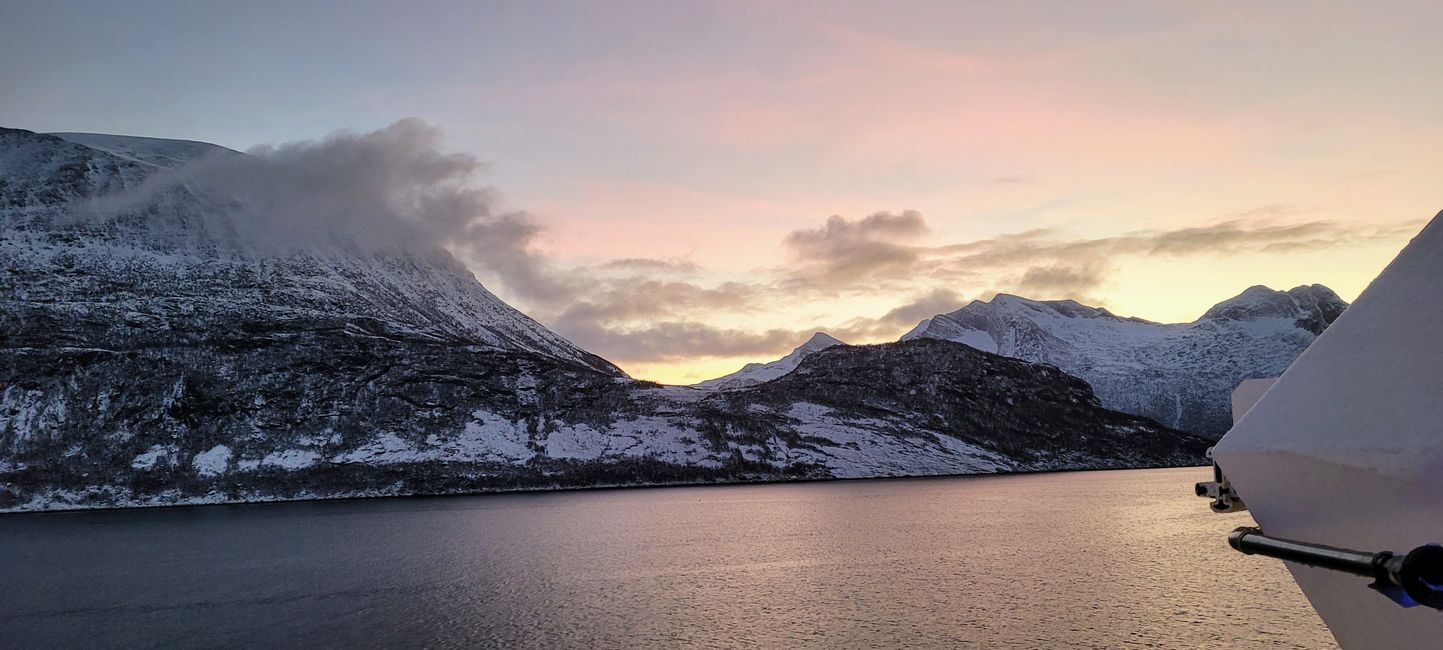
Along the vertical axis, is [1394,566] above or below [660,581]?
above

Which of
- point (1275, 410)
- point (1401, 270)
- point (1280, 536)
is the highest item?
point (1401, 270)

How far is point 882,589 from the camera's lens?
61375 mm

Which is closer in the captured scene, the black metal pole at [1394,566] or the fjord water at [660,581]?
the black metal pole at [1394,566]

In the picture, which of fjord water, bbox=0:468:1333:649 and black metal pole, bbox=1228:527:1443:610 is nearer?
black metal pole, bbox=1228:527:1443:610

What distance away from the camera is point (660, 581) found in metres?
66.9

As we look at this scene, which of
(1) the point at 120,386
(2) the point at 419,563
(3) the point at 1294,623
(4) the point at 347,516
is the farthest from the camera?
(1) the point at 120,386

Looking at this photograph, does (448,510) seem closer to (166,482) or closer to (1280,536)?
(166,482)

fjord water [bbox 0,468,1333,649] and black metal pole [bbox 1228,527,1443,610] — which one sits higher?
black metal pole [bbox 1228,527,1443,610]

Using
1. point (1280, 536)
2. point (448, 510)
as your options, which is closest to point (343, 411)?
point (448, 510)

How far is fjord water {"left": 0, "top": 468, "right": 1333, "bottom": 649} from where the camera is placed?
48062 mm

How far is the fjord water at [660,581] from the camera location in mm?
48062

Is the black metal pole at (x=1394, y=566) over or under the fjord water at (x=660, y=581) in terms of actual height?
over

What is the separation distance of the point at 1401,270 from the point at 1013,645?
37.6m

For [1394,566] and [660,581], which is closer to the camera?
[1394,566]
